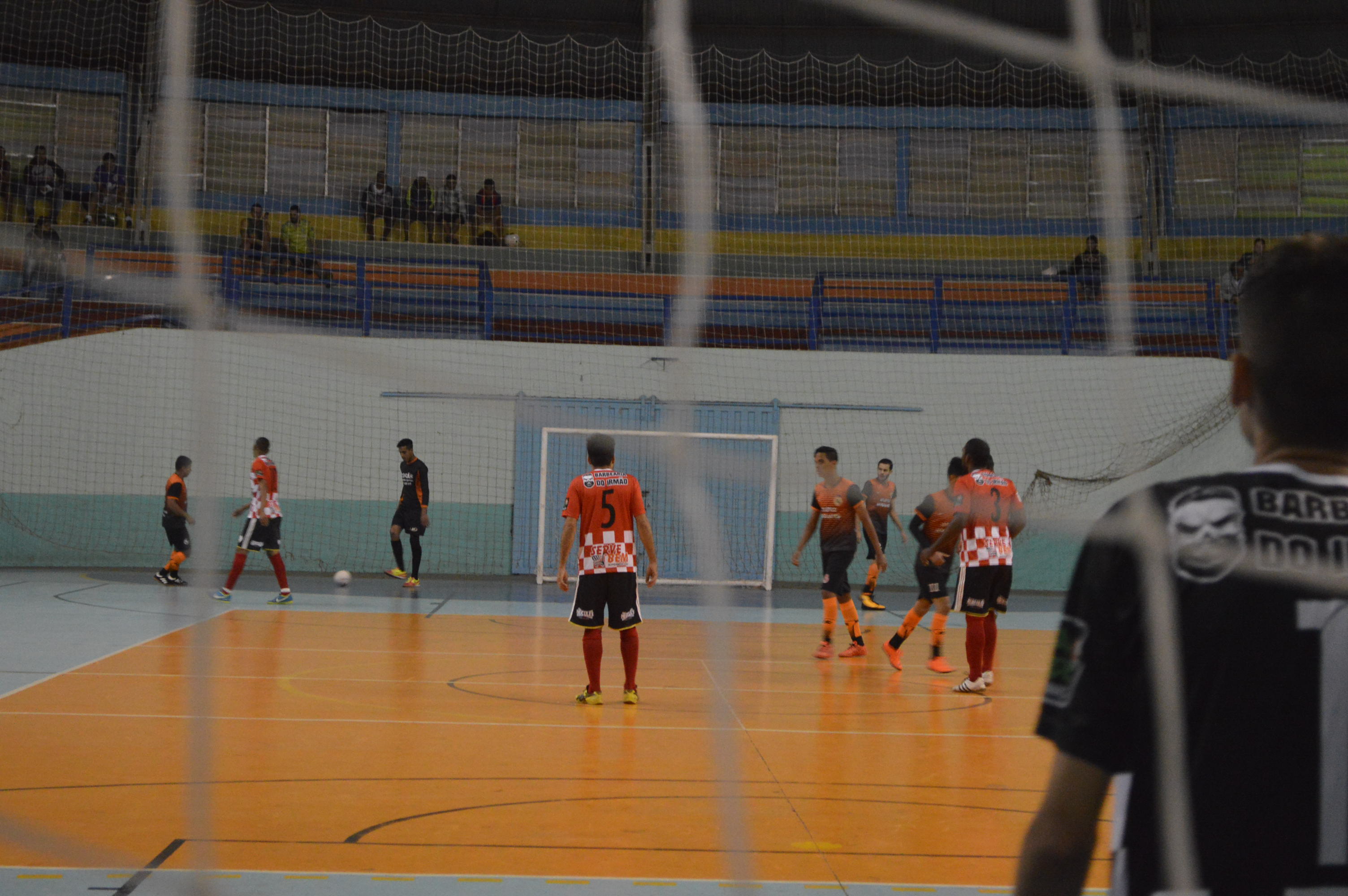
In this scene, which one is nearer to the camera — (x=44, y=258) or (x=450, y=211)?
(x=44, y=258)

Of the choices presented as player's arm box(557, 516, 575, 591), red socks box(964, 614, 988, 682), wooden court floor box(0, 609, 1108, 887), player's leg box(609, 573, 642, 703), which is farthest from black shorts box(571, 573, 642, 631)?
red socks box(964, 614, 988, 682)

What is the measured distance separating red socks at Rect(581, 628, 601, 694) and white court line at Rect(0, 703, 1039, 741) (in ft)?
2.14

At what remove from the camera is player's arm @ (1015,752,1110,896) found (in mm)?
1319

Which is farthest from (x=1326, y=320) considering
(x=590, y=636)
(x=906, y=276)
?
(x=906, y=276)

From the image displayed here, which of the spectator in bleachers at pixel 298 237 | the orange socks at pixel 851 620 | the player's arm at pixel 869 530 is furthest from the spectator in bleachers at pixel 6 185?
the orange socks at pixel 851 620

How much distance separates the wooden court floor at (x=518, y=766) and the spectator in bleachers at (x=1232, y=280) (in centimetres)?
749

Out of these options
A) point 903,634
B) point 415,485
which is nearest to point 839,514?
point 903,634

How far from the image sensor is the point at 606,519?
23.3ft

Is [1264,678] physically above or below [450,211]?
below

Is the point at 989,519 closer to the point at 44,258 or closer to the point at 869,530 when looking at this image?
the point at 869,530

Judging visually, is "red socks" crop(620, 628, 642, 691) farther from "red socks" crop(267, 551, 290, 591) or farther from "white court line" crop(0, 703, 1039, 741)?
"red socks" crop(267, 551, 290, 591)

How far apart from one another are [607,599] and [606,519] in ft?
1.68

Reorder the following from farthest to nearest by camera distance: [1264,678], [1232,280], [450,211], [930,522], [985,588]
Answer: [450,211] → [1232,280] → [930,522] → [985,588] → [1264,678]

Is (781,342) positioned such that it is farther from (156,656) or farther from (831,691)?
(156,656)
